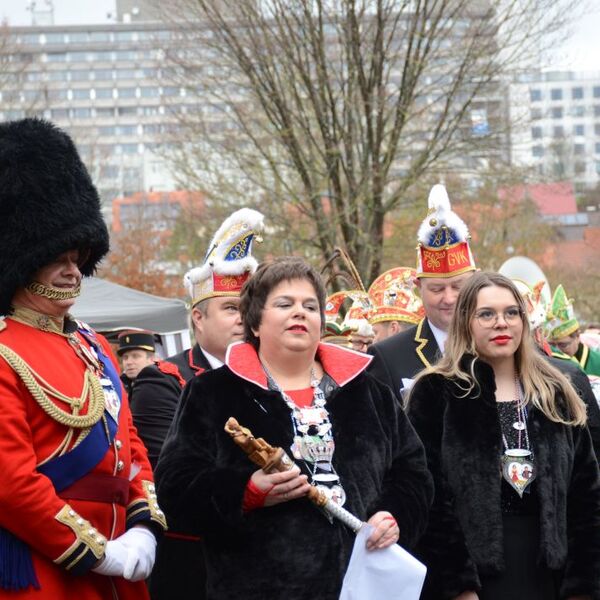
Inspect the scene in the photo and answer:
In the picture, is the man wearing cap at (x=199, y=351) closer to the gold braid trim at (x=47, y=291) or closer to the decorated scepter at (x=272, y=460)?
the decorated scepter at (x=272, y=460)

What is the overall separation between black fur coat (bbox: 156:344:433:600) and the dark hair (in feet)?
0.76

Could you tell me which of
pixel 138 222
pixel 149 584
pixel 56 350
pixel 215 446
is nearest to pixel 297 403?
pixel 215 446

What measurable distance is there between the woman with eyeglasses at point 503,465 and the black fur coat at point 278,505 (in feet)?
1.16

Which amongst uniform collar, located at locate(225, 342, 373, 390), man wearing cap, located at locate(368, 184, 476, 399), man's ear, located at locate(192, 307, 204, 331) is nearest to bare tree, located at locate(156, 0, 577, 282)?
man wearing cap, located at locate(368, 184, 476, 399)

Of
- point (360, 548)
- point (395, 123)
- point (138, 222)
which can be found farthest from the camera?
point (138, 222)

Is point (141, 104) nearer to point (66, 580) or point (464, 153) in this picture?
point (464, 153)

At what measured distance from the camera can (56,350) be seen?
13.5 ft

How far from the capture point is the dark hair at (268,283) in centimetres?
443

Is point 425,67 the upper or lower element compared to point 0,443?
upper

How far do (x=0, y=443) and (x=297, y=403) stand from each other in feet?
3.60

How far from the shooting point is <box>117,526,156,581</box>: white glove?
3982 mm

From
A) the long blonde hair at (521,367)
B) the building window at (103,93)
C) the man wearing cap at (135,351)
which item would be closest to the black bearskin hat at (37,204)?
the long blonde hair at (521,367)

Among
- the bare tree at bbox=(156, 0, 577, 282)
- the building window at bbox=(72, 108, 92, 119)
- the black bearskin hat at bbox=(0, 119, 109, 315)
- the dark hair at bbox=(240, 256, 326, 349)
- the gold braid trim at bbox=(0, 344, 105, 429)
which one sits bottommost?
the gold braid trim at bbox=(0, 344, 105, 429)

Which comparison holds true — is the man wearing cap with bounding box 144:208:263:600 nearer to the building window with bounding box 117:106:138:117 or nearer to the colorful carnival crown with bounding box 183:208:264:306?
the colorful carnival crown with bounding box 183:208:264:306
